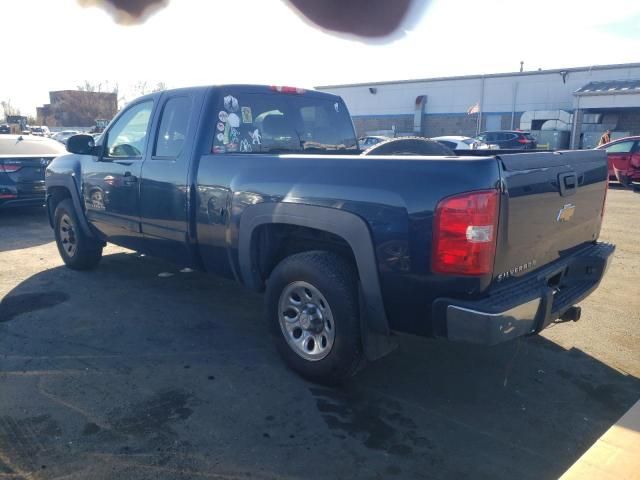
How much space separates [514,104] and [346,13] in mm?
31704

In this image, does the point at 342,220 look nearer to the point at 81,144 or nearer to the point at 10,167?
the point at 81,144

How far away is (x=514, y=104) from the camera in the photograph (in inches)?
1372

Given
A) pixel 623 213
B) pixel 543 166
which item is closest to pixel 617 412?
pixel 543 166

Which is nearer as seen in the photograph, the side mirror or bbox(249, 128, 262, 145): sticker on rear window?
bbox(249, 128, 262, 145): sticker on rear window

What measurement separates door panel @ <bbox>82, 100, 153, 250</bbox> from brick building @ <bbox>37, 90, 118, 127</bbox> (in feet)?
191

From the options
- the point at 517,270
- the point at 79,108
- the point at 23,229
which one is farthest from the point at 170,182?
the point at 79,108

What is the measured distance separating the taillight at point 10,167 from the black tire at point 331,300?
7.19 m

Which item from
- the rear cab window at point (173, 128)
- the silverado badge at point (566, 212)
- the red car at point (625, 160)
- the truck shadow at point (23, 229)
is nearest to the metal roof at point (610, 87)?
the red car at point (625, 160)

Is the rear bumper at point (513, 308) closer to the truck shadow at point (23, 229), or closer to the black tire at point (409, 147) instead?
the black tire at point (409, 147)

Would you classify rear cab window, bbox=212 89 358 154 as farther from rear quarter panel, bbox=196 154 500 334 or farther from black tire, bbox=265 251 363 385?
black tire, bbox=265 251 363 385

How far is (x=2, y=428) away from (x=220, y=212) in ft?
6.13

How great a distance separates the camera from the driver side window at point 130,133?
15.9 ft

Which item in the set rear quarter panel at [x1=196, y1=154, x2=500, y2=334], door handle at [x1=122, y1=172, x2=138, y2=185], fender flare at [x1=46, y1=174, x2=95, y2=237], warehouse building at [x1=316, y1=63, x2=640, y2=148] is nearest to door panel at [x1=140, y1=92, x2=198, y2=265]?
door handle at [x1=122, y1=172, x2=138, y2=185]

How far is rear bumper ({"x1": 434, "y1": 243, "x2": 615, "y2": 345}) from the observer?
2668 mm
